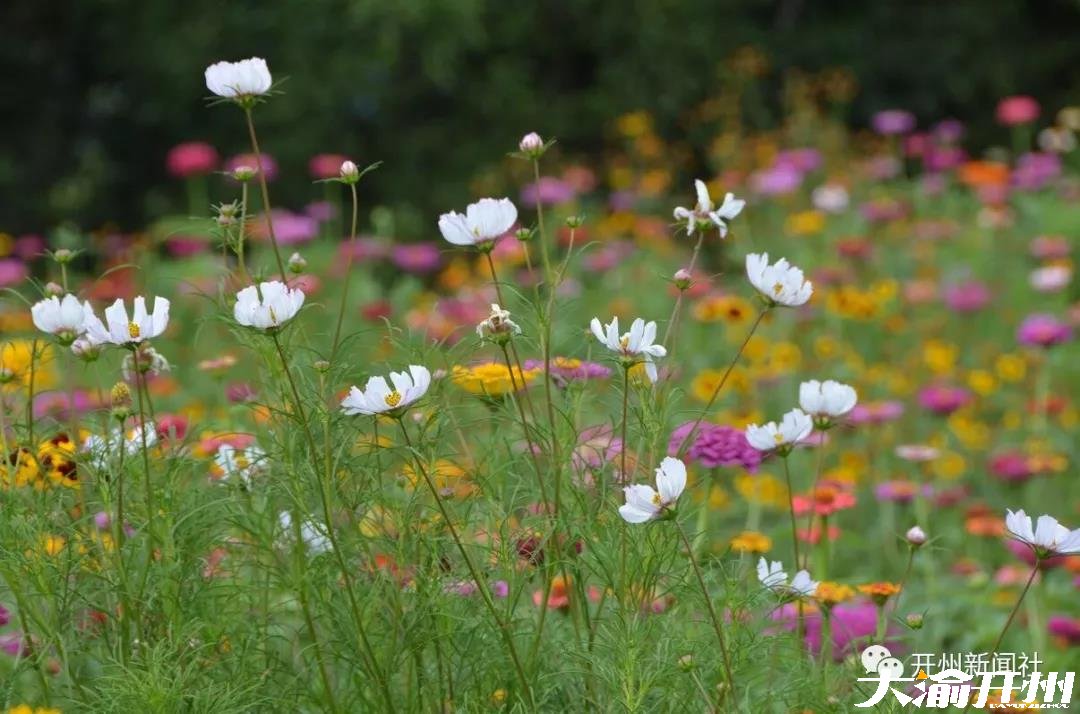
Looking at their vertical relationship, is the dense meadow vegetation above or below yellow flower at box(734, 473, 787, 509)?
below

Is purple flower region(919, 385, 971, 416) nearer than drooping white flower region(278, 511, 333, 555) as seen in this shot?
No

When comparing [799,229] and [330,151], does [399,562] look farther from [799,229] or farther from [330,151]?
[330,151]

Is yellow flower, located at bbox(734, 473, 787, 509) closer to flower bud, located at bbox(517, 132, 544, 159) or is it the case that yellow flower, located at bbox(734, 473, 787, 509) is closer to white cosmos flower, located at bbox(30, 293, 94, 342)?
flower bud, located at bbox(517, 132, 544, 159)

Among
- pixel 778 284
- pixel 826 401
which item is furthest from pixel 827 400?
pixel 778 284

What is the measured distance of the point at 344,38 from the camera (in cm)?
803

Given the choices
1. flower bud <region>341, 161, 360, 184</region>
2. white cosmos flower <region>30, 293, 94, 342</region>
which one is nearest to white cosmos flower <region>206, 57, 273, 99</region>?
flower bud <region>341, 161, 360, 184</region>

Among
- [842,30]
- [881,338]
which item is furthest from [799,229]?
[842,30]

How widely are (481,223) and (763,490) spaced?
5.90 ft

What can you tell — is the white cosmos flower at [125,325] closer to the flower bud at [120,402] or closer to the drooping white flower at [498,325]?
the flower bud at [120,402]

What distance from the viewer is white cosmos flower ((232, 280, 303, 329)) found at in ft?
4.43

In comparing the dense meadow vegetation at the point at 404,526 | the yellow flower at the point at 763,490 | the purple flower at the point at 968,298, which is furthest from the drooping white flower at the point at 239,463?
the purple flower at the point at 968,298

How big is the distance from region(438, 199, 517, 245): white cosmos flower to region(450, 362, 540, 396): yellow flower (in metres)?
0.15

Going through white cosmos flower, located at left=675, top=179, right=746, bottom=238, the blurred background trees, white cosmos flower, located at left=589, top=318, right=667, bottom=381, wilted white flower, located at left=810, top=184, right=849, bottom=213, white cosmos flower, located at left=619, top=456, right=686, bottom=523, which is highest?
the blurred background trees

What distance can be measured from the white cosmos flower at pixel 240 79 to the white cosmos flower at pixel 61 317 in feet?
0.86
